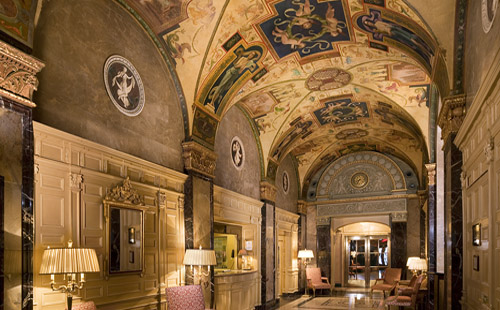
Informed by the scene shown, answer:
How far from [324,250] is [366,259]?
79.4 inches

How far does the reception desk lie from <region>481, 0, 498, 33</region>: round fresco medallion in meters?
7.17

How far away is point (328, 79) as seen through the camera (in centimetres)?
1134

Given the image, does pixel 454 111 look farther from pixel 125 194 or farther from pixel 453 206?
A: pixel 125 194

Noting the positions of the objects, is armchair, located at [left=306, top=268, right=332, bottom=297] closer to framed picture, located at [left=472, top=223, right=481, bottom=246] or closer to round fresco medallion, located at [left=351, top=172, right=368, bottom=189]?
round fresco medallion, located at [left=351, top=172, right=368, bottom=189]

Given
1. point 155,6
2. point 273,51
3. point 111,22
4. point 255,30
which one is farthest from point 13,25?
point 273,51

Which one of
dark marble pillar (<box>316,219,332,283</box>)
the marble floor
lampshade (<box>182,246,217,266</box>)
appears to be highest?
lampshade (<box>182,246,217,266</box>)

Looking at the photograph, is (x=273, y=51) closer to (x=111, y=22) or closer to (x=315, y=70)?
(x=315, y=70)

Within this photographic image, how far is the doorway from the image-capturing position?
18.5 m

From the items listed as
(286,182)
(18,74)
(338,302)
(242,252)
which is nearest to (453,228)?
(18,74)

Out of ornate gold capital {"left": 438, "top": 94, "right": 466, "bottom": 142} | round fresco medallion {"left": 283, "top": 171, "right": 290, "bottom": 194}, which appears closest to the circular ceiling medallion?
ornate gold capital {"left": 438, "top": 94, "right": 466, "bottom": 142}

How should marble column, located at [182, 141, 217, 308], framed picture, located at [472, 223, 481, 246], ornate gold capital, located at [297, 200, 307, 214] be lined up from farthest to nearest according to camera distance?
ornate gold capital, located at [297, 200, 307, 214]
marble column, located at [182, 141, 217, 308]
framed picture, located at [472, 223, 481, 246]

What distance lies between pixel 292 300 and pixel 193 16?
10.5 meters

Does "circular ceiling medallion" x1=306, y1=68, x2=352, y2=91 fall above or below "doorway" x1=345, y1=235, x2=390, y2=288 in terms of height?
above

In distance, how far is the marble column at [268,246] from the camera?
13.3 metres
